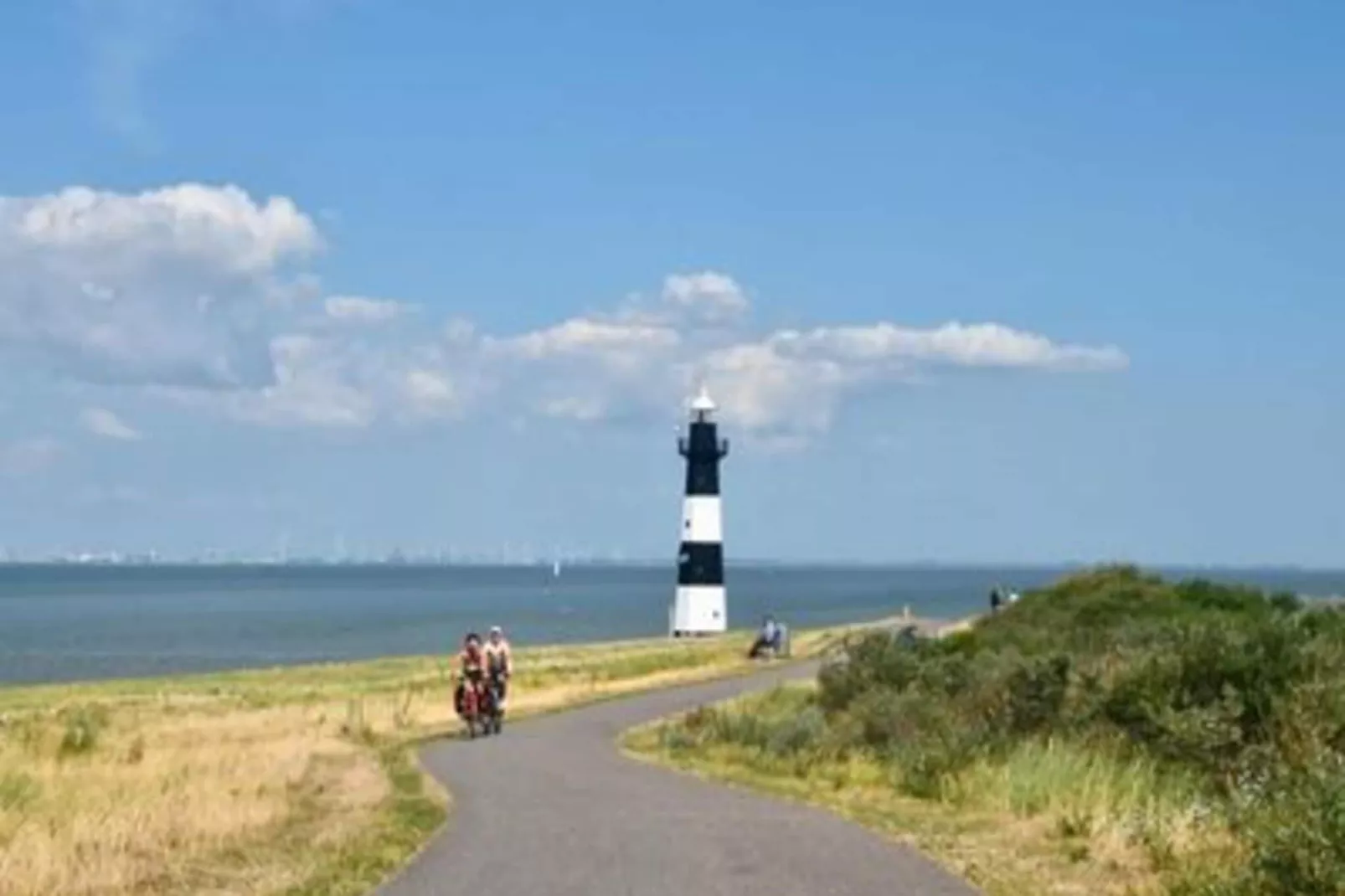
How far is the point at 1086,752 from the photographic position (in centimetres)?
2139

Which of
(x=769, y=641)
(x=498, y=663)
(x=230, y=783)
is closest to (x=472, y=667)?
(x=498, y=663)

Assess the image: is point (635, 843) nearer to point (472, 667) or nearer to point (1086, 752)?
point (1086, 752)

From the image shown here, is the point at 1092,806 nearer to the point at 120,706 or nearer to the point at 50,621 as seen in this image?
the point at 120,706

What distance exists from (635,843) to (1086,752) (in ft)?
21.6

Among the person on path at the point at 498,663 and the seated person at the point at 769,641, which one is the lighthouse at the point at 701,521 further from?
the person on path at the point at 498,663

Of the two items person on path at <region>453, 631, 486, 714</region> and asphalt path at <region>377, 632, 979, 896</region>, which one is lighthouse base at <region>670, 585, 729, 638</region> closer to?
person on path at <region>453, 631, 486, 714</region>

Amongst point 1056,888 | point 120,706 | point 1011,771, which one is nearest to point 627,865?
point 1056,888

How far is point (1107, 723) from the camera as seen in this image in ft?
75.5

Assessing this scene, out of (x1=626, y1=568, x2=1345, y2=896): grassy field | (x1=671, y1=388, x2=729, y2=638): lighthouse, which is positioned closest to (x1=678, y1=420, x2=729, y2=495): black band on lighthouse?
(x1=671, y1=388, x2=729, y2=638): lighthouse

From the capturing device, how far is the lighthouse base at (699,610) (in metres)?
74.7

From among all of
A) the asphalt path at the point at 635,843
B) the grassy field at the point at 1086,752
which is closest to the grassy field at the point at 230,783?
the asphalt path at the point at 635,843

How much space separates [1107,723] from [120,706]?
85.9 ft

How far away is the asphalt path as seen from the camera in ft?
46.5

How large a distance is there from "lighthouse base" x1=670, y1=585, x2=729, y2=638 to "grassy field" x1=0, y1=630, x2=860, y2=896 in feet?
74.2
